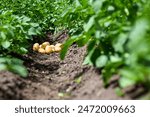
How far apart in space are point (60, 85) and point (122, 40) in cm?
105

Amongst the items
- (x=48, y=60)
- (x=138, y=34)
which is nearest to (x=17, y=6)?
(x=48, y=60)

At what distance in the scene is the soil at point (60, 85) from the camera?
286cm

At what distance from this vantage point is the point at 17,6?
6922 millimetres

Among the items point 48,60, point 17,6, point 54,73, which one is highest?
point 17,6

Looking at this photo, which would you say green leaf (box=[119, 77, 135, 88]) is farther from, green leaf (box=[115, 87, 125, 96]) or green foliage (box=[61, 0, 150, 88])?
green leaf (box=[115, 87, 125, 96])

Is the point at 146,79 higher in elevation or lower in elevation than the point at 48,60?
lower

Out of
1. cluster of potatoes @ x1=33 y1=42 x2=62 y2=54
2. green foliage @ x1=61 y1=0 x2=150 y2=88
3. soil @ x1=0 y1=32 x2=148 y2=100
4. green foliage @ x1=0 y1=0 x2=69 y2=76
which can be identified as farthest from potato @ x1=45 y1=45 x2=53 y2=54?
green foliage @ x1=61 y1=0 x2=150 y2=88

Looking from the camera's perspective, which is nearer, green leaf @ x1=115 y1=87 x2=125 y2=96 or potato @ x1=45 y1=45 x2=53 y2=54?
green leaf @ x1=115 y1=87 x2=125 y2=96

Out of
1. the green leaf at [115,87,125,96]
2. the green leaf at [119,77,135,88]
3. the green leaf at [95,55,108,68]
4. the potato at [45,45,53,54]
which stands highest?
the potato at [45,45,53,54]

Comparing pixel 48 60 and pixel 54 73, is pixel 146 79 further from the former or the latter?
pixel 48 60

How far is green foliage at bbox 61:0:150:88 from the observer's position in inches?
92.9

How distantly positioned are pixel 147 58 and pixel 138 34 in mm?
162

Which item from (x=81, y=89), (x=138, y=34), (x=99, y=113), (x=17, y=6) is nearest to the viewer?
(x=138, y=34)

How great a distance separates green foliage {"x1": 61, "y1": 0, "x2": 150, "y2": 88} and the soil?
122 mm
